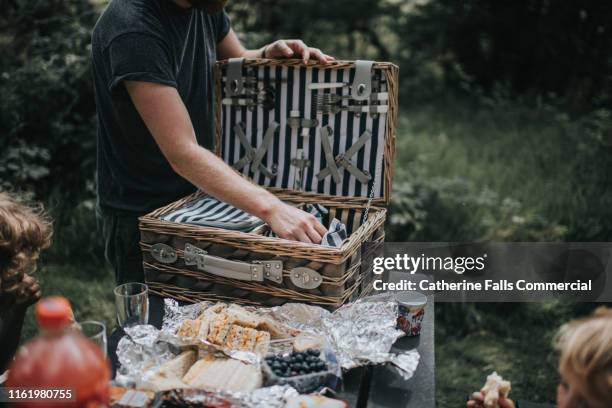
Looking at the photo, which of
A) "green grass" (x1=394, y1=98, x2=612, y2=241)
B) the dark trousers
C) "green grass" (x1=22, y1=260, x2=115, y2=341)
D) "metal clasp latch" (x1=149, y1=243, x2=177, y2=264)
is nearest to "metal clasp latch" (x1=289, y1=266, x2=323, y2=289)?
"metal clasp latch" (x1=149, y1=243, x2=177, y2=264)

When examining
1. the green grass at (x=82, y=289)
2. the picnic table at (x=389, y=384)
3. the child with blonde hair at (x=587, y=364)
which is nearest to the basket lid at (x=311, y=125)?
the picnic table at (x=389, y=384)

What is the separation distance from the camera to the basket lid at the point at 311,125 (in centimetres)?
217

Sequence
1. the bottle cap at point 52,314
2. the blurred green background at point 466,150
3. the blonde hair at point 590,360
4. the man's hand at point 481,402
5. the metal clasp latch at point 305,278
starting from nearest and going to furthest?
the bottle cap at point 52,314 < the blonde hair at point 590,360 < the man's hand at point 481,402 < the metal clasp latch at point 305,278 < the blurred green background at point 466,150

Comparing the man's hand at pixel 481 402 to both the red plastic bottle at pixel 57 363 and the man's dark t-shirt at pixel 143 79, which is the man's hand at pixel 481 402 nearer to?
the red plastic bottle at pixel 57 363

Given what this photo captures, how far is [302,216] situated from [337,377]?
1.71 ft

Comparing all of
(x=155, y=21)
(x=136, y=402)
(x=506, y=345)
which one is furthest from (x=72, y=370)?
(x=506, y=345)

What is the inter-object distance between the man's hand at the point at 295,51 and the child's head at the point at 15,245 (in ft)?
3.27

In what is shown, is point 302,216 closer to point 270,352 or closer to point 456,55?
point 270,352

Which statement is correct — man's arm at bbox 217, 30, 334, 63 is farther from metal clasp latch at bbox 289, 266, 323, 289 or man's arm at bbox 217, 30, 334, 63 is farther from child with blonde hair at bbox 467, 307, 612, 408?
child with blonde hair at bbox 467, 307, 612, 408

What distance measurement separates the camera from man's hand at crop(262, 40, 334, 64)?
2.22 metres

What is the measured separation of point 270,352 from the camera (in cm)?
151

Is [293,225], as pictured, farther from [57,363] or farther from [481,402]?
[57,363]

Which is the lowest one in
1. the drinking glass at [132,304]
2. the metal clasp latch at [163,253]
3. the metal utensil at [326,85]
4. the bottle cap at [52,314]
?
the drinking glass at [132,304]

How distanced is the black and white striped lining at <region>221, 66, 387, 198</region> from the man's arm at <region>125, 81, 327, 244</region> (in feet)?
1.72
